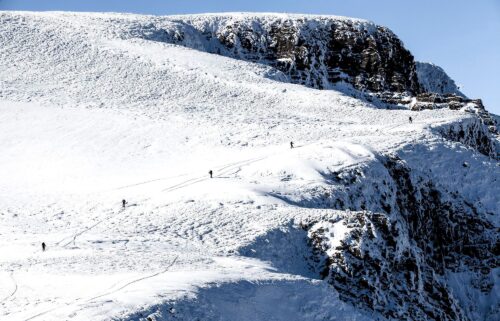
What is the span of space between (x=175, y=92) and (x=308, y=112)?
14.8 meters

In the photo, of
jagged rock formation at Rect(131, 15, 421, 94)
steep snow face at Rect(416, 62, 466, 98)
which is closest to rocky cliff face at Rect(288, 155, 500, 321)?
jagged rock formation at Rect(131, 15, 421, 94)

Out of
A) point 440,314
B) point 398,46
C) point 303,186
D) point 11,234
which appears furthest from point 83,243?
point 398,46

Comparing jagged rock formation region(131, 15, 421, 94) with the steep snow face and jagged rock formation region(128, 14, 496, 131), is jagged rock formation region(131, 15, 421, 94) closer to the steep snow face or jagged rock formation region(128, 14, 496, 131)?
jagged rock formation region(128, 14, 496, 131)

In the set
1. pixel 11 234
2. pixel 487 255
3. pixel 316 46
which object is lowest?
pixel 487 255

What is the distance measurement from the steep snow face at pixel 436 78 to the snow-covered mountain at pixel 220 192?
70.6m

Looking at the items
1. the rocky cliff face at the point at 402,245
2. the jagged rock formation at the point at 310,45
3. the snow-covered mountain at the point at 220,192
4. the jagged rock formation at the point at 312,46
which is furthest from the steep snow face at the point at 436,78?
the rocky cliff face at the point at 402,245

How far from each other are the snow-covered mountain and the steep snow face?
2779 inches

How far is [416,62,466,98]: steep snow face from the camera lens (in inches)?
5935

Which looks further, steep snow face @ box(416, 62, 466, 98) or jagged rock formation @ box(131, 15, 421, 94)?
steep snow face @ box(416, 62, 466, 98)

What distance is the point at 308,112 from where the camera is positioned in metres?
63.7

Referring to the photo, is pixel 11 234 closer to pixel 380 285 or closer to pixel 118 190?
pixel 118 190

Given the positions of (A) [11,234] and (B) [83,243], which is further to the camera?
(A) [11,234]

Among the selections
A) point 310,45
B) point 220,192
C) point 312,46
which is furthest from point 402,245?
point 310,45

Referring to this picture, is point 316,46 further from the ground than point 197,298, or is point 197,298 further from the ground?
point 316,46
